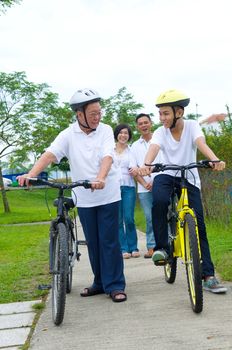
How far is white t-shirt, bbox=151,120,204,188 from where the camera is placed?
5.09 meters

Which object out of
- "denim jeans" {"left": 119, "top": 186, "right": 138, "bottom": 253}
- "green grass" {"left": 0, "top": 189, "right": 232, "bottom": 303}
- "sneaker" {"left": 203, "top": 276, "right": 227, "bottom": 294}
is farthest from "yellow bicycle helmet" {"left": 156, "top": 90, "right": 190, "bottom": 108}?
"denim jeans" {"left": 119, "top": 186, "right": 138, "bottom": 253}

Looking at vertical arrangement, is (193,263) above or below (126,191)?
below

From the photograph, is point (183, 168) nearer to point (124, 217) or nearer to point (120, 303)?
point (120, 303)

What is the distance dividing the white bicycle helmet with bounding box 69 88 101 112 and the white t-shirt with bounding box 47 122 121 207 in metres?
0.24

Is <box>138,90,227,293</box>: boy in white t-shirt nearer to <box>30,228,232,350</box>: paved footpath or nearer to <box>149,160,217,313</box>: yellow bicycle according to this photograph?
<box>149,160,217,313</box>: yellow bicycle

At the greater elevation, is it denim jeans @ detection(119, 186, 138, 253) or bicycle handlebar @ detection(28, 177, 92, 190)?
bicycle handlebar @ detection(28, 177, 92, 190)

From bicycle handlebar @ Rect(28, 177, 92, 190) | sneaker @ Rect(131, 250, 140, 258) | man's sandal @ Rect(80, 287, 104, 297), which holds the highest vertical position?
bicycle handlebar @ Rect(28, 177, 92, 190)

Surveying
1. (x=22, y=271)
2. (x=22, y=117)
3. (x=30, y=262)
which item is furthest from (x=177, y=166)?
(x=22, y=117)

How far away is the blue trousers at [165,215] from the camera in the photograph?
5008 millimetres

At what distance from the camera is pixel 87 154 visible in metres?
5.10

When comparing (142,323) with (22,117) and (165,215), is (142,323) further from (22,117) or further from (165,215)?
(22,117)

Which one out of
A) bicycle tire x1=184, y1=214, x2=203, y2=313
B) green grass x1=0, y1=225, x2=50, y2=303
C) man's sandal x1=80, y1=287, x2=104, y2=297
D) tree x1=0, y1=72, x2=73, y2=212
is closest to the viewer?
bicycle tire x1=184, y1=214, x2=203, y2=313

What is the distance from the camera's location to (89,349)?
3682 mm

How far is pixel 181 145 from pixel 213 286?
1293 mm
